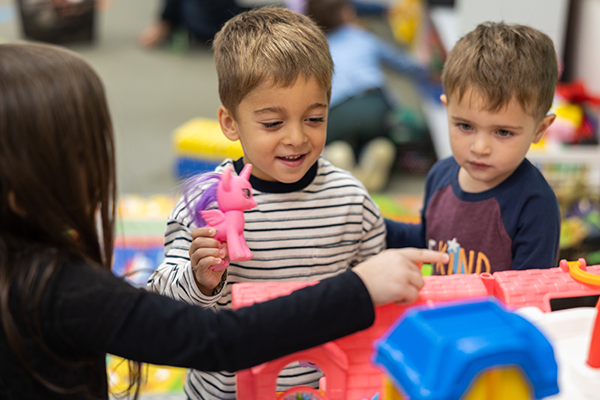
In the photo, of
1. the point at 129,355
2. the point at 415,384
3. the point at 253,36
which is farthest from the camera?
the point at 253,36

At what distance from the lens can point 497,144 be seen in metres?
0.91

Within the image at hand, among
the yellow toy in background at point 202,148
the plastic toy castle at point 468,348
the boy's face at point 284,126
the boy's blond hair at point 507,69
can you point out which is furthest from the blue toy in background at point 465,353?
the yellow toy in background at point 202,148

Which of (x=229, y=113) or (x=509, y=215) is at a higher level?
(x=229, y=113)

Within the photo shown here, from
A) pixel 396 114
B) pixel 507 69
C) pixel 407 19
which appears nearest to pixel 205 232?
pixel 507 69

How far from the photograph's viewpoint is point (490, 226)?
94 centimetres

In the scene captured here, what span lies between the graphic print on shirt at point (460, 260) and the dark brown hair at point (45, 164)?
583 mm

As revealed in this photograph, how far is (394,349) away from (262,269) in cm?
42

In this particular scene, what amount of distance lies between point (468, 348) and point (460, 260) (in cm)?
57

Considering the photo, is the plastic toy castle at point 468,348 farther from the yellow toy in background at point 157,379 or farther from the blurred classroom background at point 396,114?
the yellow toy in background at point 157,379

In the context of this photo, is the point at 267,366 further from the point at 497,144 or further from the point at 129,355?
the point at 497,144

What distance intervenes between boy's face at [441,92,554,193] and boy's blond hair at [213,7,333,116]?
23 centimetres

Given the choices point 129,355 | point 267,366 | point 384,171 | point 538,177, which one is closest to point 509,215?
point 538,177

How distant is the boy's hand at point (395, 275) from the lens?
633mm

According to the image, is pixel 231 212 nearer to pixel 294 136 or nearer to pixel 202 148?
pixel 294 136
